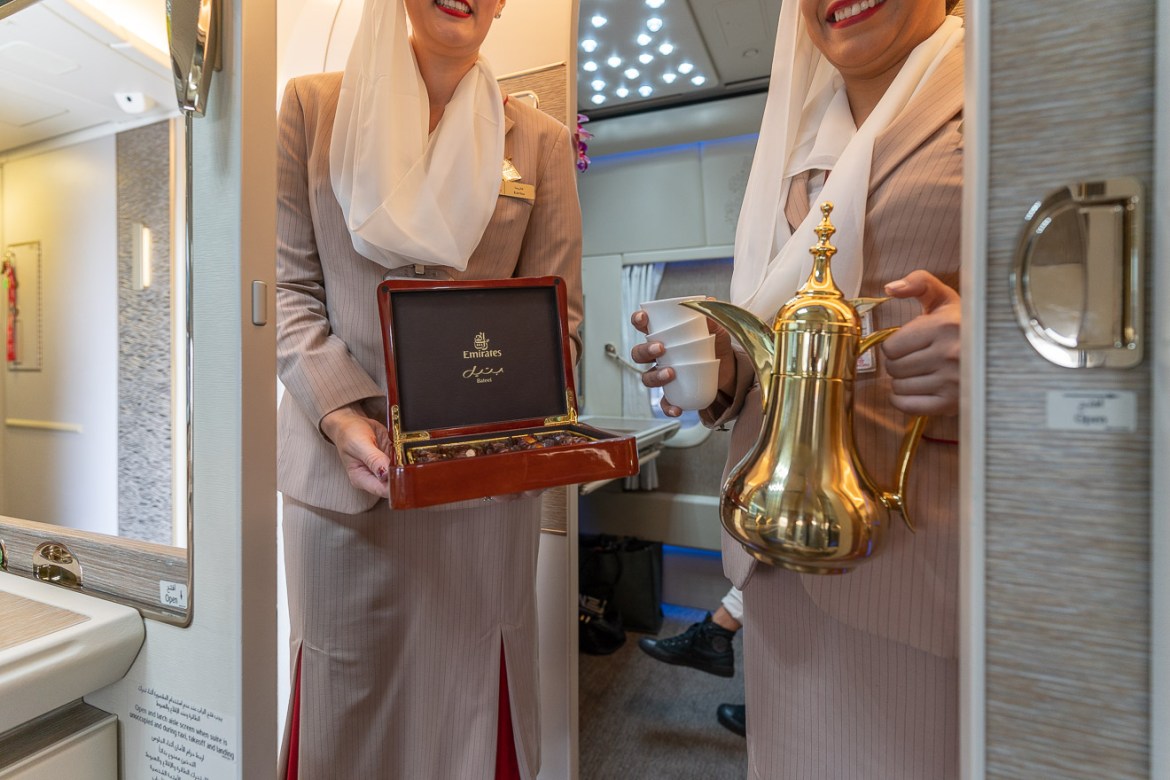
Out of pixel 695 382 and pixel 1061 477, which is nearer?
pixel 1061 477

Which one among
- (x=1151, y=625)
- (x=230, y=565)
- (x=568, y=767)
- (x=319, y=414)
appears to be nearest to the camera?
(x=1151, y=625)

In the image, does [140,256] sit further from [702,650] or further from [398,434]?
[702,650]

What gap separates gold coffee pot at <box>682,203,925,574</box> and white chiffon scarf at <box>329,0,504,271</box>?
53 cm

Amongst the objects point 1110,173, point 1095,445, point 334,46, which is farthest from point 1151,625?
point 334,46

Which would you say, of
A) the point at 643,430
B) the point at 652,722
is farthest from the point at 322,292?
the point at 643,430

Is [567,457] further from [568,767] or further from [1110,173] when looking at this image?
[568,767]

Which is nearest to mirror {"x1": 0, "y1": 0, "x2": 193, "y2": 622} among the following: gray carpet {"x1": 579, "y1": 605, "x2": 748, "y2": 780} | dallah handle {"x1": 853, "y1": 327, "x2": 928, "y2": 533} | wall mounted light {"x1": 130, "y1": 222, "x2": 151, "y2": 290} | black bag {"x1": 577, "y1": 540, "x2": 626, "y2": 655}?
wall mounted light {"x1": 130, "y1": 222, "x2": 151, "y2": 290}

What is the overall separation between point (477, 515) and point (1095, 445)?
768mm

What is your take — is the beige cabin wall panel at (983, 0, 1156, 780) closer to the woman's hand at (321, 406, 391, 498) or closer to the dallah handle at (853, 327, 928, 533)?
the dallah handle at (853, 327, 928, 533)

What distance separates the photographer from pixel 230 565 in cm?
47

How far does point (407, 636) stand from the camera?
0.88 metres

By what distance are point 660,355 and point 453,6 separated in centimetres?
61

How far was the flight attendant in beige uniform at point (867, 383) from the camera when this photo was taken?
52 cm

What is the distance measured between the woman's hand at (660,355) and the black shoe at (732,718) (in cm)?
159
